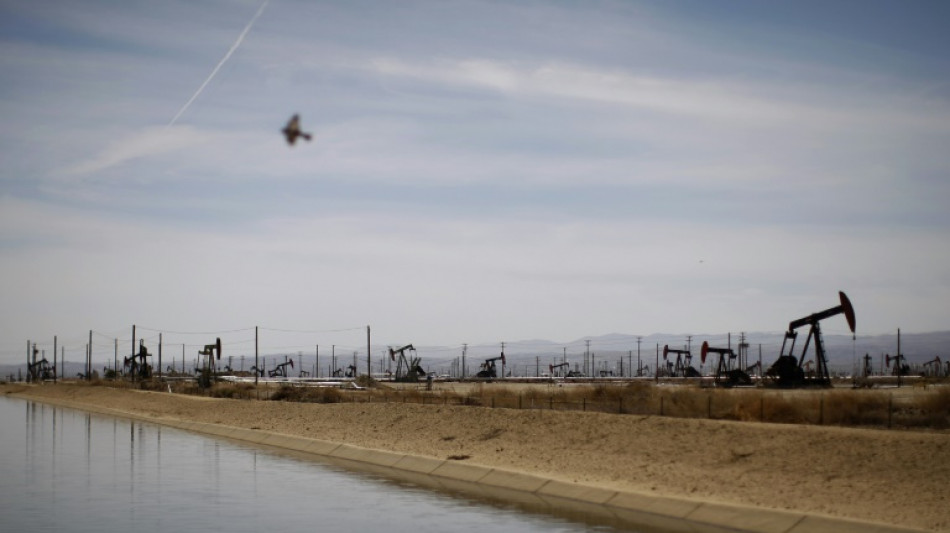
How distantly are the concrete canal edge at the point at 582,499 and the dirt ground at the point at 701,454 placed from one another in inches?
21.0

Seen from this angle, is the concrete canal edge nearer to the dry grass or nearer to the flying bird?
the dry grass

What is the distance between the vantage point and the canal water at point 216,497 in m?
24.2

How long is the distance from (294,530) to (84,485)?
11355 millimetres

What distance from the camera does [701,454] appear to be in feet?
91.1

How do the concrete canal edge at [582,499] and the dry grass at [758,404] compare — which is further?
the dry grass at [758,404]

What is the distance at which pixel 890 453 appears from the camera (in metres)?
23.9

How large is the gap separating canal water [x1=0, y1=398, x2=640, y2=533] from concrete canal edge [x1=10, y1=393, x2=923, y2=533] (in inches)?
40.2

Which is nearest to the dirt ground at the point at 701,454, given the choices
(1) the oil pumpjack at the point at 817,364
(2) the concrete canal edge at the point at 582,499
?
(2) the concrete canal edge at the point at 582,499

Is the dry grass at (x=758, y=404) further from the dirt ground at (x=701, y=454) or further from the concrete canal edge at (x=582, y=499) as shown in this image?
the concrete canal edge at (x=582, y=499)

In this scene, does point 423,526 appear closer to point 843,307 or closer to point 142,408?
point 843,307

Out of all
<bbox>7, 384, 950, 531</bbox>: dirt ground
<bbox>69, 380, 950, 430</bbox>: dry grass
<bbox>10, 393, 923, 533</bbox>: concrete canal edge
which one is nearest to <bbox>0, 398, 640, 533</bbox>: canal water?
<bbox>10, 393, 923, 533</bbox>: concrete canal edge

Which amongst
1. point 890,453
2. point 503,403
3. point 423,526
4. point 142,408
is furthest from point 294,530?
point 142,408

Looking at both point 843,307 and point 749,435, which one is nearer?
point 749,435

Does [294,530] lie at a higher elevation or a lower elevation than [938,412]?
lower
